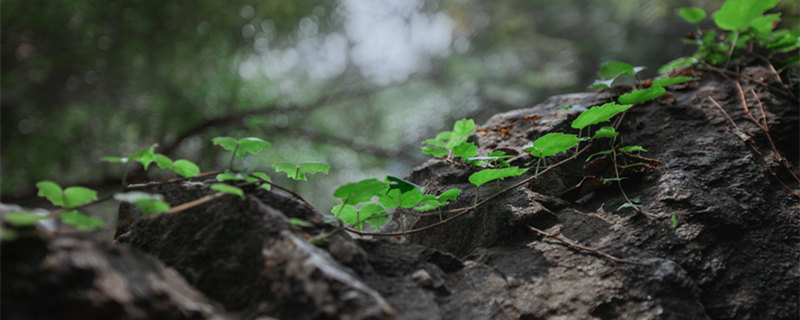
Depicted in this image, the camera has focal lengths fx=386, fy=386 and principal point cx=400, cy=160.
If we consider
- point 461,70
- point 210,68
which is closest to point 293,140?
point 210,68

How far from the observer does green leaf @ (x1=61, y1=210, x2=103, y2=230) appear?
45 centimetres

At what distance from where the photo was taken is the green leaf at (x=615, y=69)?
2.92 ft

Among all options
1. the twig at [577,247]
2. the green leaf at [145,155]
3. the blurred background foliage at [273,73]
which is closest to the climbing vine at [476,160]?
the green leaf at [145,155]

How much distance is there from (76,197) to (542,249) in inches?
27.3

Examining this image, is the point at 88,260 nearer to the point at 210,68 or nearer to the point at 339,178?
the point at 210,68

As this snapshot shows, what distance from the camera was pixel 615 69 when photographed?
0.90 m

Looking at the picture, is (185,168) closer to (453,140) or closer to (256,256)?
(256,256)

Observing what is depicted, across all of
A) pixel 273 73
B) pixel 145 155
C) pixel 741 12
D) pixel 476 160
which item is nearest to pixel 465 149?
pixel 476 160

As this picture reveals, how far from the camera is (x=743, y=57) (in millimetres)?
1079

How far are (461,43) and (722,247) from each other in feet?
12.0

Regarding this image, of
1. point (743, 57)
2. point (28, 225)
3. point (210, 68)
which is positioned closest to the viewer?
point (28, 225)

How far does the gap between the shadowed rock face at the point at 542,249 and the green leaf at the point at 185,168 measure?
35 millimetres

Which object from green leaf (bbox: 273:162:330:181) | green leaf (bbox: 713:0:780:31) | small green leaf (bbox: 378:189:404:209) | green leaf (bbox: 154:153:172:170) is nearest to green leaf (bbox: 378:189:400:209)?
small green leaf (bbox: 378:189:404:209)

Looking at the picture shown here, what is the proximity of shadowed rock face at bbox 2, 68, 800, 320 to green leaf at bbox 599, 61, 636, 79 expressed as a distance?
15cm
